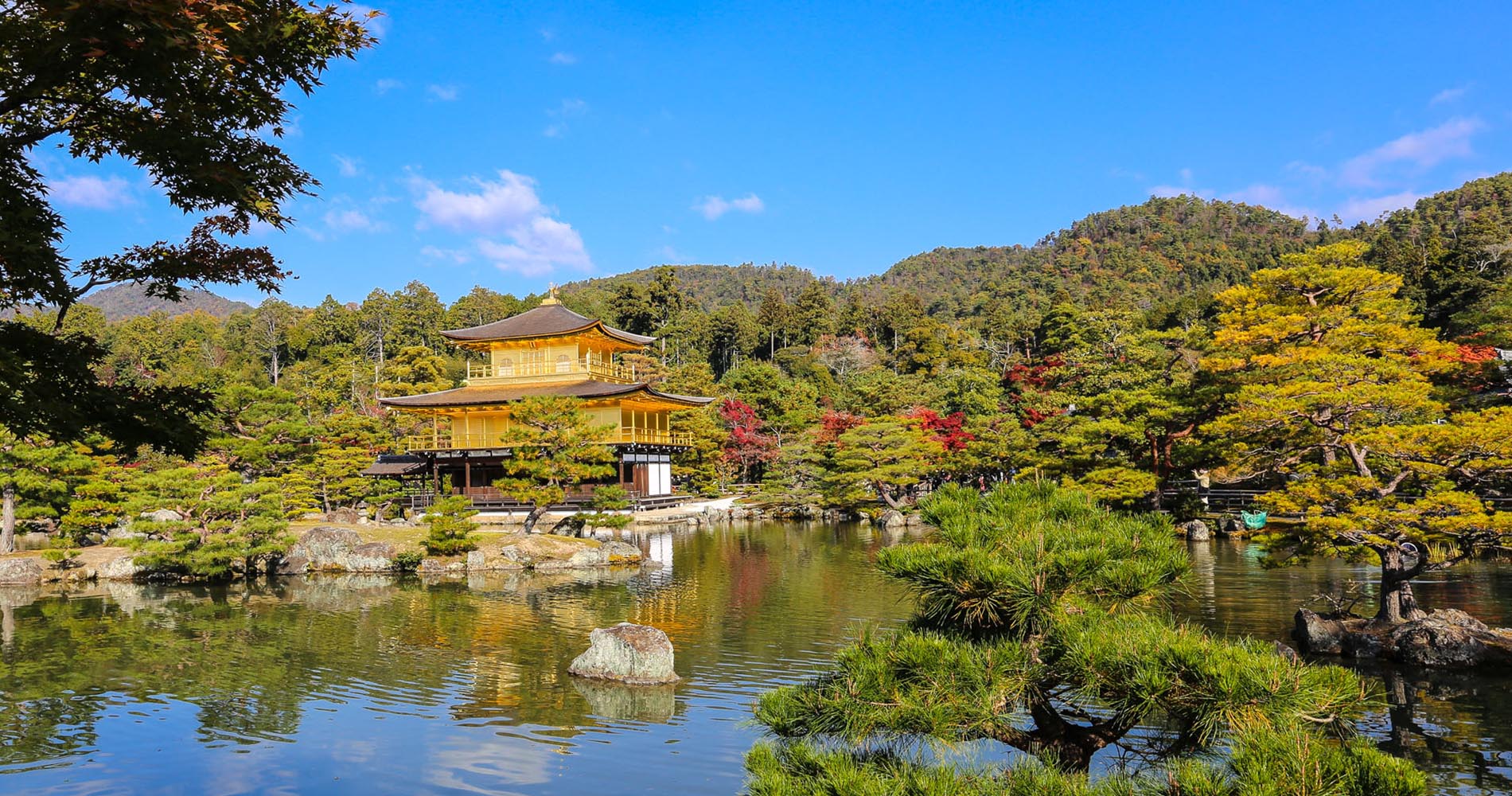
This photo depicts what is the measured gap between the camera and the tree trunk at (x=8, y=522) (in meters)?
19.6

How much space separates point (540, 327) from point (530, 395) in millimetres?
3114

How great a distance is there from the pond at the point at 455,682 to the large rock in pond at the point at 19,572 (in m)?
0.86

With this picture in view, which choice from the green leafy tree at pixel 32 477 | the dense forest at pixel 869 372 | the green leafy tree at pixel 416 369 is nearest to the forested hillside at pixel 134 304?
the dense forest at pixel 869 372

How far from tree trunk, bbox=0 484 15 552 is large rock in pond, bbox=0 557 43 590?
1.75 meters

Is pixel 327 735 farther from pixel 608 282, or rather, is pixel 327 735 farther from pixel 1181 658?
pixel 608 282

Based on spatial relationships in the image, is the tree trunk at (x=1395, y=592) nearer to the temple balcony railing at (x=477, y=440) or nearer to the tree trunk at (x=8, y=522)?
the temple balcony railing at (x=477, y=440)

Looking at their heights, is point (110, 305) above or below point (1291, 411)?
above

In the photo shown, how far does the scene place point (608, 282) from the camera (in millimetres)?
119938

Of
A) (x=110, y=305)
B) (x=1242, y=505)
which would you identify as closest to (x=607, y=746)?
(x=1242, y=505)

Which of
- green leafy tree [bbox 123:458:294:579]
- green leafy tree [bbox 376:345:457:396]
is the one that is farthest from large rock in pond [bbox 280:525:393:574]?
green leafy tree [bbox 376:345:457:396]

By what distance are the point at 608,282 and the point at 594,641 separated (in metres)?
113

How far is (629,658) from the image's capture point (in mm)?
10352

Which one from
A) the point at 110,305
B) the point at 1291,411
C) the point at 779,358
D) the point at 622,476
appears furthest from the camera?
the point at 110,305

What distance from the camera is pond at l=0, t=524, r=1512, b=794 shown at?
24.8 feet
